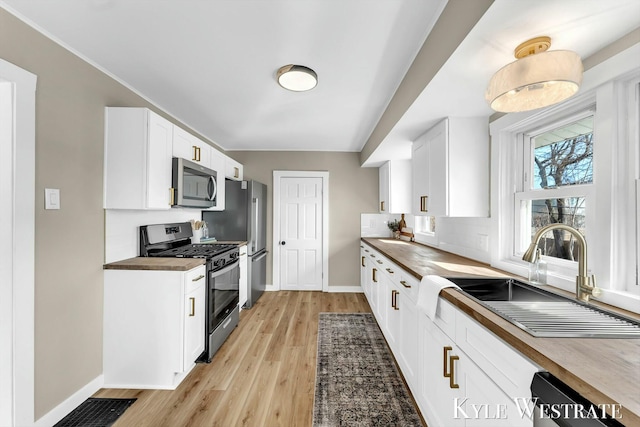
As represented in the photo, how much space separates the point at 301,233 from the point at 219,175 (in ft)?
5.56

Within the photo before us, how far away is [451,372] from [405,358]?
809 millimetres

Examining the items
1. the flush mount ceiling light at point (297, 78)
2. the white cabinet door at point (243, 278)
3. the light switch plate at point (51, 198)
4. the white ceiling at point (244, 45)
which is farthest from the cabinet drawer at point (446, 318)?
the white cabinet door at point (243, 278)

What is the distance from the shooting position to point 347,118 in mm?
3043

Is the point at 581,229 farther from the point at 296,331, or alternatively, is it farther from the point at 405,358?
the point at 296,331

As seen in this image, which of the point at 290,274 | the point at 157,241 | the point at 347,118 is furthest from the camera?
the point at 290,274

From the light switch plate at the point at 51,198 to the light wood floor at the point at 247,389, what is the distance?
139cm

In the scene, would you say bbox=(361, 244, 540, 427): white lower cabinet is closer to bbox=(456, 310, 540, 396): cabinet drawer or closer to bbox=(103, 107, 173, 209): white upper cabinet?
bbox=(456, 310, 540, 396): cabinet drawer

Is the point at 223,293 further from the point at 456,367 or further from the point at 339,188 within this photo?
the point at 339,188

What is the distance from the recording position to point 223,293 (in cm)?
270

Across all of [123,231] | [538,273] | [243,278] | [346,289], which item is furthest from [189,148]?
[346,289]

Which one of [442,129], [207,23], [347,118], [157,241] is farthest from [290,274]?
[207,23]

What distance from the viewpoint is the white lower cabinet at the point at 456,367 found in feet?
2.97

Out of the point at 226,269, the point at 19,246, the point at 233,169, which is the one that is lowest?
the point at 226,269

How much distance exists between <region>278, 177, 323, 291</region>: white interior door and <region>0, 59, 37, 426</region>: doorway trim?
321 cm
